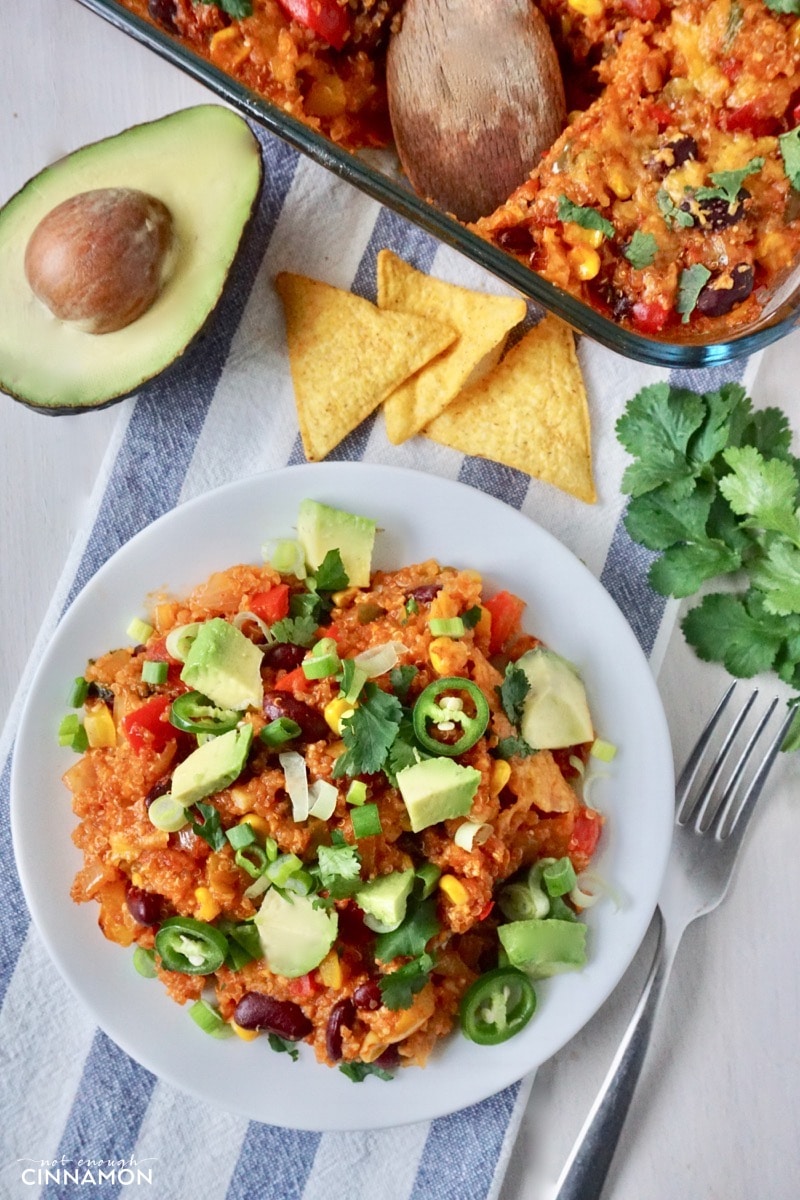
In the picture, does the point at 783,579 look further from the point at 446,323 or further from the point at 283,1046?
the point at 283,1046

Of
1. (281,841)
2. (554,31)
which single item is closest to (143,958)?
(281,841)

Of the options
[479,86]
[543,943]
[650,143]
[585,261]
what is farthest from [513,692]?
[479,86]

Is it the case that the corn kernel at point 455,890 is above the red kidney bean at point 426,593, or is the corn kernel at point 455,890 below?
below

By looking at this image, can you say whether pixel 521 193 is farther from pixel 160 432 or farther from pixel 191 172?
pixel 160 432

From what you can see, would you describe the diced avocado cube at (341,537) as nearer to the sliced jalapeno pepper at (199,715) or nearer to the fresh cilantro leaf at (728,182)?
the sliced jalapeno pepper at (199,715)

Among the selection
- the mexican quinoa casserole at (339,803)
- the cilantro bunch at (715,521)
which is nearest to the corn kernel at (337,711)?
the mexican quinoa casserole at (339,803)

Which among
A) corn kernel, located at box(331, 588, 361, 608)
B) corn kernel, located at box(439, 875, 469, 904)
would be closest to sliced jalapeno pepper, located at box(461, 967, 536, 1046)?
corn kernel, located at box(439, 875, 469, 904)
